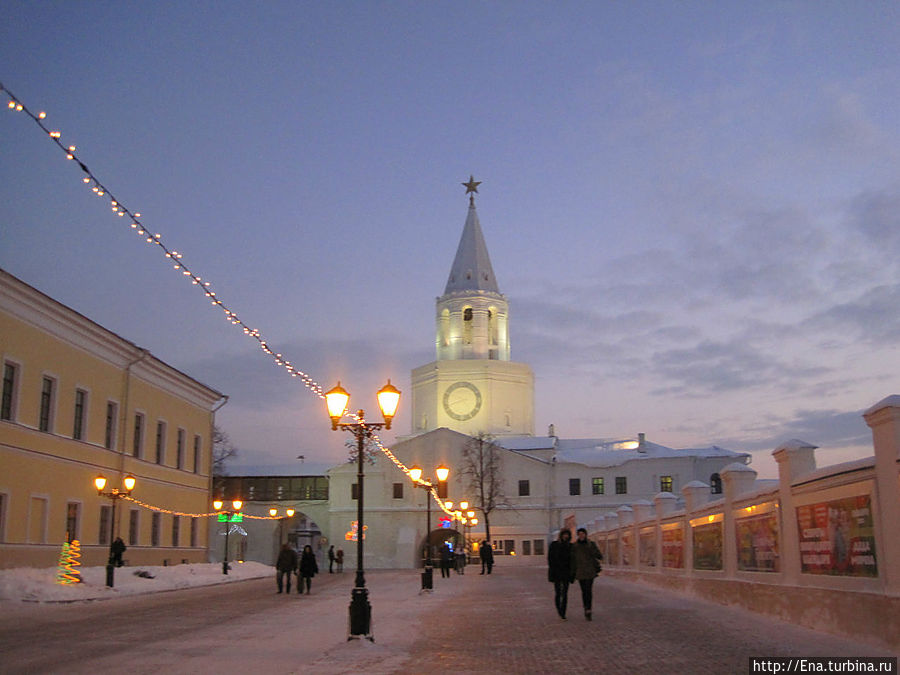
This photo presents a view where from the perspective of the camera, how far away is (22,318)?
1045 inches

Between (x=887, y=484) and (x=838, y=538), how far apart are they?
177 cm

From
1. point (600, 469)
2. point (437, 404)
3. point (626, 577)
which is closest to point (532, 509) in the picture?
point (600, 469)

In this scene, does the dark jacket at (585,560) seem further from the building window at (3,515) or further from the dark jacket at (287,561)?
the building window at (3,515)

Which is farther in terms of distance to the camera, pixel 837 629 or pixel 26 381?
pixel 26 381

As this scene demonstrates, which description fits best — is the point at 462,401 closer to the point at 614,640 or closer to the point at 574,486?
the point at 574,486

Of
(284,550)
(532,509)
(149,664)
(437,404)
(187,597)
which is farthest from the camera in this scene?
(437,404)

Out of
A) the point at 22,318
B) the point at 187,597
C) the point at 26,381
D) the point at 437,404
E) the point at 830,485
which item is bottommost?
the point at 187,597

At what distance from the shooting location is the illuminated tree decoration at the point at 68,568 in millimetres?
23891

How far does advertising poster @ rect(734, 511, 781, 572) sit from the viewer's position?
48.6 feet

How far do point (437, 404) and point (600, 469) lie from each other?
15.2 m

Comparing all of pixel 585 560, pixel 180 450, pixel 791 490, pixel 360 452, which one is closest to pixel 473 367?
pixel 180 450

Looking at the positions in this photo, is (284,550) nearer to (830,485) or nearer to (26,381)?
(26,381)

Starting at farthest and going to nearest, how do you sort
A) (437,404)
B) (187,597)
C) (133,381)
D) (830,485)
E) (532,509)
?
(437,404) → (532,509) → (133,381) → (187,597) → (830,485)

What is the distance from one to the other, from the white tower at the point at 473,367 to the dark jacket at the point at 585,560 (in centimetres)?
6162
